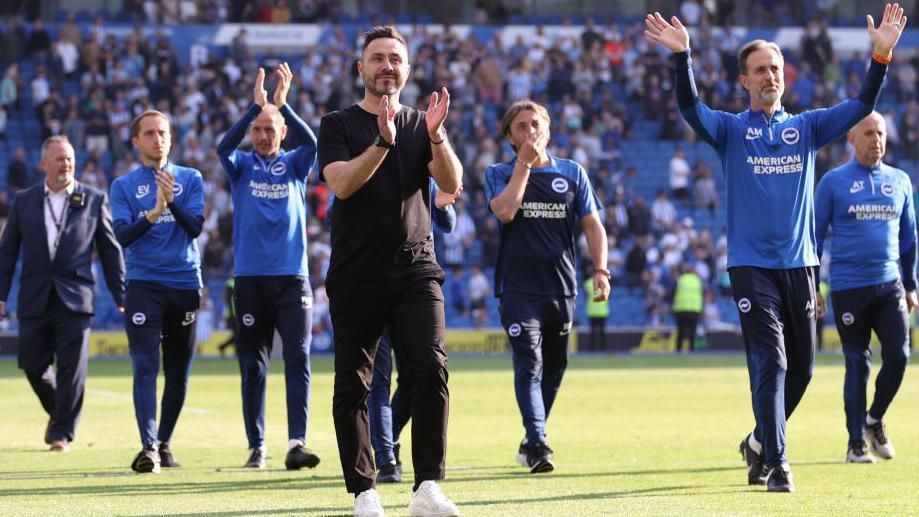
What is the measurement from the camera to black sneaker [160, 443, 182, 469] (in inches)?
416

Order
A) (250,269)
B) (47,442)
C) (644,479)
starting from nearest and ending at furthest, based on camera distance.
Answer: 1. (644,479)
2. (250,269)
3. (47,442)

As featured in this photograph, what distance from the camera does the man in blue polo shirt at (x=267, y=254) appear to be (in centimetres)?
1049

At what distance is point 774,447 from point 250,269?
3934 millimetres

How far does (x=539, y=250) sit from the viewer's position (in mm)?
10469

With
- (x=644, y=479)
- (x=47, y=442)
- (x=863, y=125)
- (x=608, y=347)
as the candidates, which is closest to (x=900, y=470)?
(x=644, y=479)

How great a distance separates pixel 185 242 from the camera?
1088 cm

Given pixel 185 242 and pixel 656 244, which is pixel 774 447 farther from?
pixel 656 244

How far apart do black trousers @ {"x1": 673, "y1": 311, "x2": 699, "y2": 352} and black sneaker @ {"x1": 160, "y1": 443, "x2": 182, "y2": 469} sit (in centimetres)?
2145

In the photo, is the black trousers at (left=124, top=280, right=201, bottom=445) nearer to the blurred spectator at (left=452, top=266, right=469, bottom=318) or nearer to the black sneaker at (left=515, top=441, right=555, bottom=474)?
the black sneaker at (left=515, top=441, right=555, bottom=474)

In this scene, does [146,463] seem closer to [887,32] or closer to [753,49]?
[753,49]

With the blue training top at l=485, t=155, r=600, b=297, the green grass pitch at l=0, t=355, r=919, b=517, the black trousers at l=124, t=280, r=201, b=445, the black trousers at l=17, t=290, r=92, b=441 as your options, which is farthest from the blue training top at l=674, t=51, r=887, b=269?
the black trousers at l=17, t=290, r=92, b=441

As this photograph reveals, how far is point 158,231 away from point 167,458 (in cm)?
156

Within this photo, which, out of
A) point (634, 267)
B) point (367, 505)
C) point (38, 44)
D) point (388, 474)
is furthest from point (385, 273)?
point (38, 44)

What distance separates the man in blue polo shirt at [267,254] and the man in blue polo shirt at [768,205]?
9.70ft
